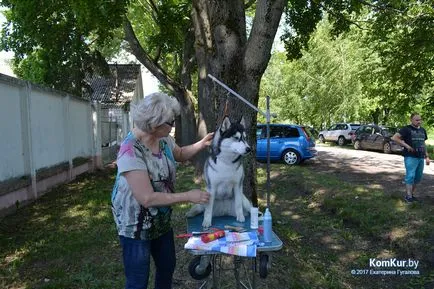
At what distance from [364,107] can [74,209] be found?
28.7 m

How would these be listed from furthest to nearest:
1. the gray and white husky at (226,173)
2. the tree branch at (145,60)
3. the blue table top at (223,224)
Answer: the tree branch at (145,60)
the gray and white husky at (226,173)
the blue table top at (223,224)

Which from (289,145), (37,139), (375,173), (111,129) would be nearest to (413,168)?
(375,173)

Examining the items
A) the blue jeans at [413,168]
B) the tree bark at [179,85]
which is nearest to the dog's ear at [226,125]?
the blue jeans at [413,168]

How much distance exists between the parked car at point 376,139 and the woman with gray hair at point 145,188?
21.1m

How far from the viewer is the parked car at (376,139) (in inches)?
877

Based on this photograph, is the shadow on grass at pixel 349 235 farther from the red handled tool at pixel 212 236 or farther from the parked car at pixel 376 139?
the parked car at pixel 376 139

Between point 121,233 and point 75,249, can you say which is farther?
point 75,249

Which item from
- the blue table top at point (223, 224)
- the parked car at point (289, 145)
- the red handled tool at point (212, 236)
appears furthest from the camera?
the parked car at point (289, 145)

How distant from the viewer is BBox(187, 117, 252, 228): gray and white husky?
11.3 ft

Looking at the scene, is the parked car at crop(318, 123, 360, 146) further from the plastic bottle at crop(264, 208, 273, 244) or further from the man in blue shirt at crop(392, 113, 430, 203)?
the plastic bottle at crop(264, 208, 273, 244)

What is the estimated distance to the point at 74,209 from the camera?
8.48 metres

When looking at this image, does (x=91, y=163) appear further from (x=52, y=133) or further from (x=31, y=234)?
(x=31, y=234)

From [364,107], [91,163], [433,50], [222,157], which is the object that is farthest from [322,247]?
[364,107]

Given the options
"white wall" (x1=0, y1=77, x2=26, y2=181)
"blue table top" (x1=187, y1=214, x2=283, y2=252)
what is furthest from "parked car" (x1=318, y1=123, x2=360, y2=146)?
"blue table top" (x1=187, y1=214, x2=283, y2=252)
